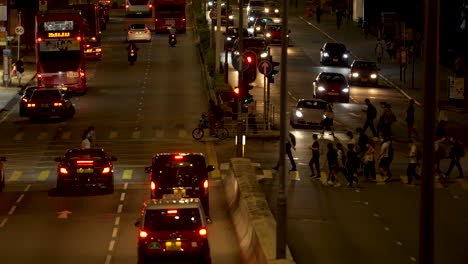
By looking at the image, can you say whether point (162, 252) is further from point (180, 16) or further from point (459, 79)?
point (180, 16)

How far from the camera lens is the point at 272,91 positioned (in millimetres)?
63656

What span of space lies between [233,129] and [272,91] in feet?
51.6

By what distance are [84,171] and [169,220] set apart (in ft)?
40.5

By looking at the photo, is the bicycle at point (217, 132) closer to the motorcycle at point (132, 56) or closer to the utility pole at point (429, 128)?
the motorcycle at point (132, 56)

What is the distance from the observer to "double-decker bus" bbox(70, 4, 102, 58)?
77.2m

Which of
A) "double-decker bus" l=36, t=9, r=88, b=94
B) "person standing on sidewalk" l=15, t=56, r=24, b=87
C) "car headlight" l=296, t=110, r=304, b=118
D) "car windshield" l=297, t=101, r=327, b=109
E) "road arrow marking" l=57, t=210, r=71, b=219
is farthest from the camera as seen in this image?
"person standing on sidewalk" l=15, t=56, r=24, b=87

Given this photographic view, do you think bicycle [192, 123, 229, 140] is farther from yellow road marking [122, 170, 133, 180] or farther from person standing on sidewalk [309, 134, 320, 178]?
person standing on sidewalk [309, 134, 320, 178]

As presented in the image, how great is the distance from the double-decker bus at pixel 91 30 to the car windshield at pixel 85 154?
142 ft

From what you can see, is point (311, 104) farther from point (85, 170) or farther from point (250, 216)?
point (250, 216)

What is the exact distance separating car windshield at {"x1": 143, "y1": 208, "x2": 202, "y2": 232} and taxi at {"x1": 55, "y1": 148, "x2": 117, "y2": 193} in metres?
12.0

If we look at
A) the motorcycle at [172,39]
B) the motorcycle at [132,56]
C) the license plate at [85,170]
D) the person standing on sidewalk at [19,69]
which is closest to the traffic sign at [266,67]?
the license plate at [85,170]

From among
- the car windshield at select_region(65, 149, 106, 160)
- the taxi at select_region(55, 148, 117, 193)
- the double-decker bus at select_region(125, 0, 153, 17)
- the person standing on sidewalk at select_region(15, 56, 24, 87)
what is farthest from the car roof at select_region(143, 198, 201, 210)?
the double-decker bus at select_region(125, 0, 153, 17)

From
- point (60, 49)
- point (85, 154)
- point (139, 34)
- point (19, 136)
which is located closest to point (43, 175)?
point (85, 154)

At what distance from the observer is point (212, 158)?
138 feet
